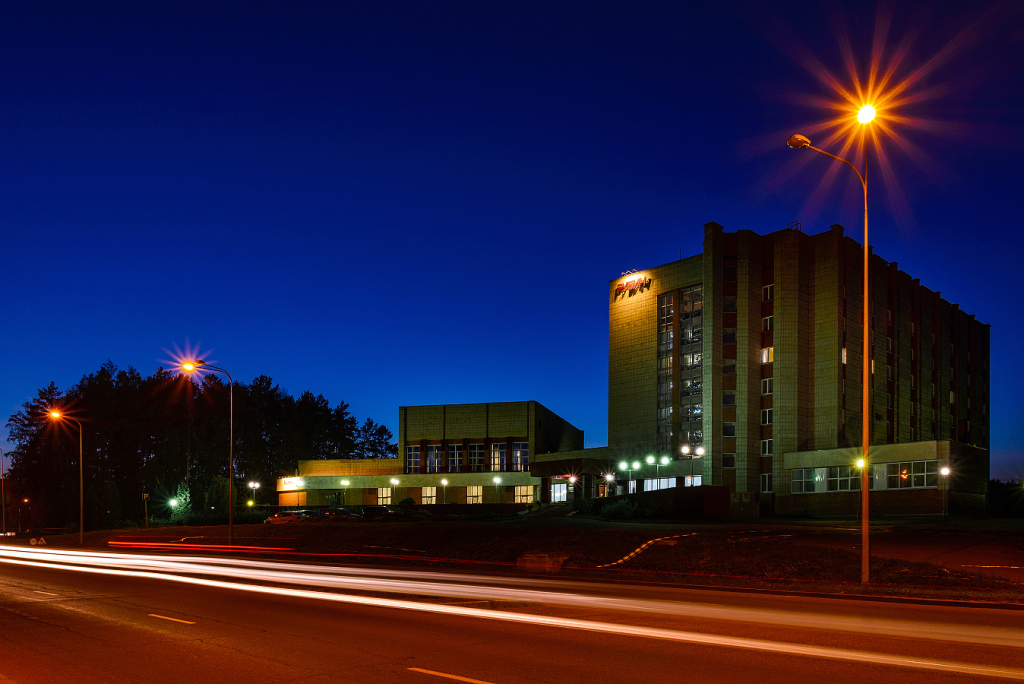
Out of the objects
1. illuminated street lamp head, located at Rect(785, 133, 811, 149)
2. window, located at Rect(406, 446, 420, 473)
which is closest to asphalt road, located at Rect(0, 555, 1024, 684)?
illuminated street lamp head, located at Rect(785, 133, 811, 149)

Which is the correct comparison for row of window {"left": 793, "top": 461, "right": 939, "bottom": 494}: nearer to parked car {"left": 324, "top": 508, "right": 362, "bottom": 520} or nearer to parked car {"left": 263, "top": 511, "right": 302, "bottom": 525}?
parked car {"left": 324, "top": 508, "right": 362, "bottom": 520}

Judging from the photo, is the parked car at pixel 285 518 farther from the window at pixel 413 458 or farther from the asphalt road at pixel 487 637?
the asphalt road at pixel 487 637

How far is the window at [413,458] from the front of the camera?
94562 mm

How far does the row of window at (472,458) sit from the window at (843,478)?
36.7m

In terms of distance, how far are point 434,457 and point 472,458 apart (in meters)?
4.60

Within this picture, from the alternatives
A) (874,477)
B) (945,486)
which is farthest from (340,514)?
(945,486)

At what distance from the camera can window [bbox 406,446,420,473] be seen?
94562mm

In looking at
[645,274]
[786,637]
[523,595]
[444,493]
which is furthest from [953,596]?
[444,493]

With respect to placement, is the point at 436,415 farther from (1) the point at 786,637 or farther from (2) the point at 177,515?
(1) the point at 786,637

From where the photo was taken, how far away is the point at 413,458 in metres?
94.9

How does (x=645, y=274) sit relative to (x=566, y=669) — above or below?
above

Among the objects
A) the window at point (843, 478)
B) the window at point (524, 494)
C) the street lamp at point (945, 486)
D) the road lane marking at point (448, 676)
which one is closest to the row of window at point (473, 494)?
the window at point (524, 494)

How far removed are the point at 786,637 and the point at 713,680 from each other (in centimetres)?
353

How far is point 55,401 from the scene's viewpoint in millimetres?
101500
